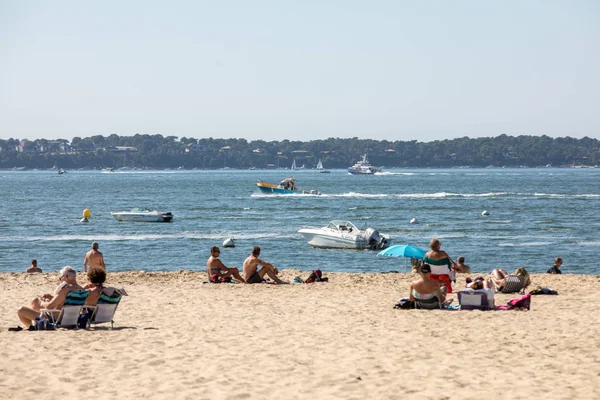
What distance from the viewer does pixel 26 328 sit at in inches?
563

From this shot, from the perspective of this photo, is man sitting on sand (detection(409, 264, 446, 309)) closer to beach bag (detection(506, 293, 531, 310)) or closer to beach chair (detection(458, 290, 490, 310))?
beach chair (detection(458, 290, 490, 310))

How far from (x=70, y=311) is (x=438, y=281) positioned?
789cm

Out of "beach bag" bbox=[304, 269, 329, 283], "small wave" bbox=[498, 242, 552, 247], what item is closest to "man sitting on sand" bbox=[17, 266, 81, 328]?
"beach bag" bbox=[304, 269, 329, 283]

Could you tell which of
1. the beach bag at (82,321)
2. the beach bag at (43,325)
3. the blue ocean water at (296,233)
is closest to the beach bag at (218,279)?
the beach bag at (82,321)

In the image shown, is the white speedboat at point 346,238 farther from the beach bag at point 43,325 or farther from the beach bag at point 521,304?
the beach bag at point 43,325

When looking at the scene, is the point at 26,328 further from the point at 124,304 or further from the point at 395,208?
the point at 395,208

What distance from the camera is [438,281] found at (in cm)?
1878

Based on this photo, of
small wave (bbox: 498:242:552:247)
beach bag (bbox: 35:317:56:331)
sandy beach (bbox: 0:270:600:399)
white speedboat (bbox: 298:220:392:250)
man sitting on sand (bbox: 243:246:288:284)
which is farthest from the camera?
small wave (bbox: 498:242:552:247)

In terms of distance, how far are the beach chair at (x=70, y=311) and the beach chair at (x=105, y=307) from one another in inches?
10.0

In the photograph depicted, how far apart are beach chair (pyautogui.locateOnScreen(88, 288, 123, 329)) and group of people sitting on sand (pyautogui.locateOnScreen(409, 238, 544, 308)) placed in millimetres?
5556

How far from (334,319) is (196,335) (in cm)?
287

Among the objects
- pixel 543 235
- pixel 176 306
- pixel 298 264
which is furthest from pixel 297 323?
pixel 543 235

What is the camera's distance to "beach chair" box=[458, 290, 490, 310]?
16812mm

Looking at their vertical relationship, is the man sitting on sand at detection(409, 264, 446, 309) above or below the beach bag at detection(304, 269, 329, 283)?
above
